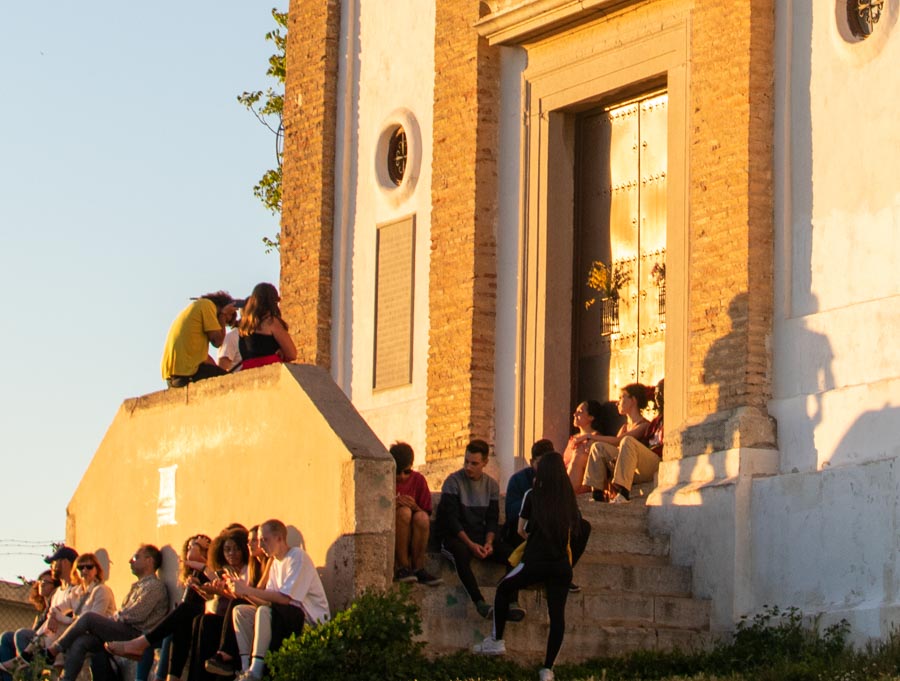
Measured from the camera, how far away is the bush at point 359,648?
13727 millimetres

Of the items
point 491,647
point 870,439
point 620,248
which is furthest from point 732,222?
point 491,647

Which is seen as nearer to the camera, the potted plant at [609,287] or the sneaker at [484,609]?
the sneaker at [484,609]

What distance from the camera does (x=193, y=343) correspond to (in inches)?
688

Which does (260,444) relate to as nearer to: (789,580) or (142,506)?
(142,506)

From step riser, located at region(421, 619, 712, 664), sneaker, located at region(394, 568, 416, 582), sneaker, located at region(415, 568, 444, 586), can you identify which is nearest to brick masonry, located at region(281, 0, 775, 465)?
step riser, located at region(421, 619, 712, 664)


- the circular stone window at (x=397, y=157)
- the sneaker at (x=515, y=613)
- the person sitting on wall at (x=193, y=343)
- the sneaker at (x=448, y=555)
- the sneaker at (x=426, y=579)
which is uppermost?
the circular stone window at (x=397, y=157)

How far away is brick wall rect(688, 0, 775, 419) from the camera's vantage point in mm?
16172

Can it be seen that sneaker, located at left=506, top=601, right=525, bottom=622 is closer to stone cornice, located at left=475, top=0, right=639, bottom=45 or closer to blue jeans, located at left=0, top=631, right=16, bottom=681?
blue jeans, located at left=0, top=631, right=16, bottom=681

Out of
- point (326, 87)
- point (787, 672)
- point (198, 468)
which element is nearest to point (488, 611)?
point (787, 672)

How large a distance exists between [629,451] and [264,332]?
3.07 metres

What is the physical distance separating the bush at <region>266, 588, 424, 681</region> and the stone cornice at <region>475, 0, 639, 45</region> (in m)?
6.38

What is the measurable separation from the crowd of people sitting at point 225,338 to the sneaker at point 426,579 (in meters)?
2.63

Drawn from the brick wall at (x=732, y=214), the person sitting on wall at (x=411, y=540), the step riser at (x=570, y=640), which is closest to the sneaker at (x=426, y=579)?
the person sitting on wall at (x=411, y=540)

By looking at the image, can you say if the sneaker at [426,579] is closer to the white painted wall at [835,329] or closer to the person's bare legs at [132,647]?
the person's bare legs at [132,647]
